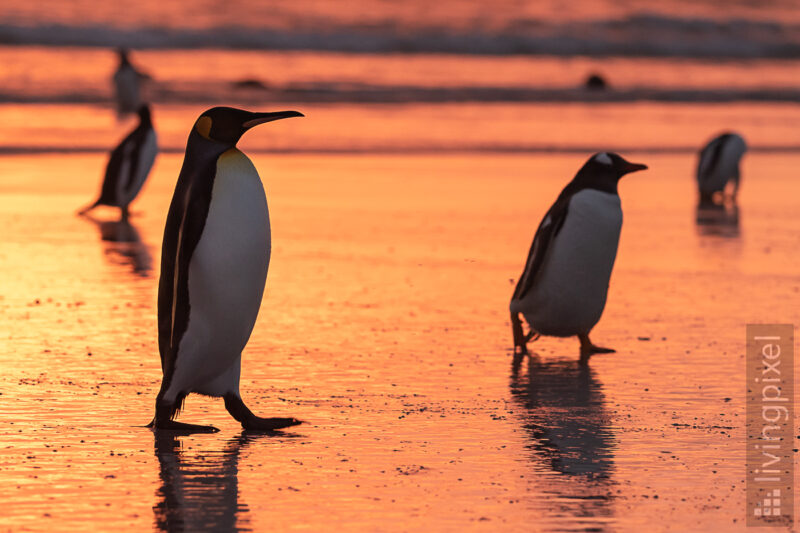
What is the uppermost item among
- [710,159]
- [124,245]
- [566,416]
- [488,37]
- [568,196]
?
[488,37]

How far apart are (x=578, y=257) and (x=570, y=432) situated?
1.93m

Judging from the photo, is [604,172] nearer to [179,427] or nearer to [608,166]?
[608,166]

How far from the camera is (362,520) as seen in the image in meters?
4.36

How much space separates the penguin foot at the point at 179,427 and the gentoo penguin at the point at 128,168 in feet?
26.1

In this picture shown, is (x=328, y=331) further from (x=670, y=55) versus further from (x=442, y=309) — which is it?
(x=670, y=55)

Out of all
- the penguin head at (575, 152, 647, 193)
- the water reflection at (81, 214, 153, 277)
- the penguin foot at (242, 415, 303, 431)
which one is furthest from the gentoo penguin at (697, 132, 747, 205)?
the penguin foot at (242, 415, 303, 431)

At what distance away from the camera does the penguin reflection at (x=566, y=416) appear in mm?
5109

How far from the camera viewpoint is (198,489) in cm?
470

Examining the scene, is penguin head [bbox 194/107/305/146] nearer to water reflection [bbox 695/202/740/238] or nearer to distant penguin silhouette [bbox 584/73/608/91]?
water reflection [bbox 695/202/740/238]

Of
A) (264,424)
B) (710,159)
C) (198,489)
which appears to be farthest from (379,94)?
(198,489)

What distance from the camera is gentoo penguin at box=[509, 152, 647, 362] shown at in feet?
24.1

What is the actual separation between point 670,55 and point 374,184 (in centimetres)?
3673

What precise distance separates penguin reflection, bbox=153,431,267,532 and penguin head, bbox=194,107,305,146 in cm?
114

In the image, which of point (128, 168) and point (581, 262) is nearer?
point (581, 262)
